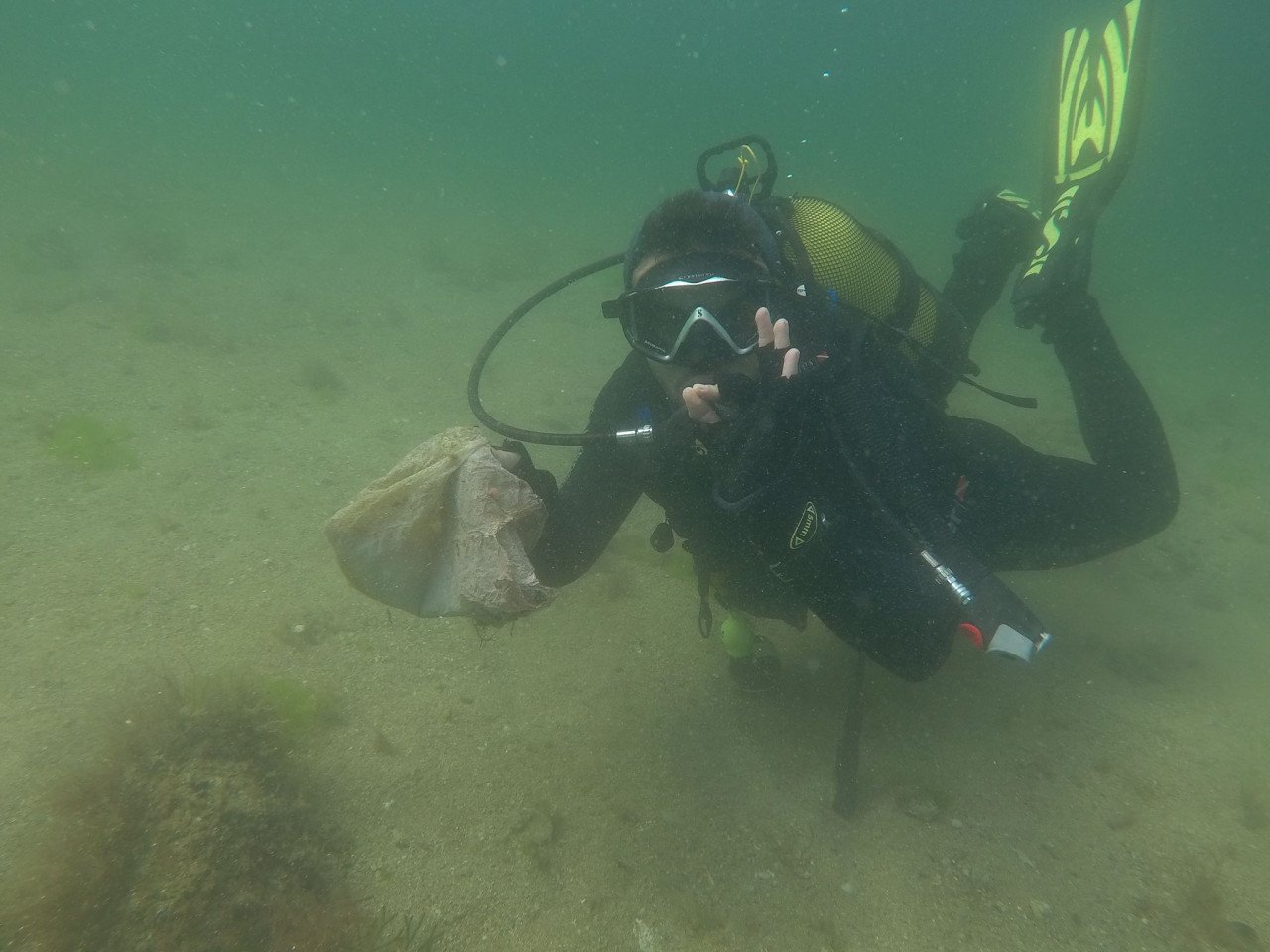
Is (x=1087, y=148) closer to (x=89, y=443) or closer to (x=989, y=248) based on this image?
(x=989, y=248)

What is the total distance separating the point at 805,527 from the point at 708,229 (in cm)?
168

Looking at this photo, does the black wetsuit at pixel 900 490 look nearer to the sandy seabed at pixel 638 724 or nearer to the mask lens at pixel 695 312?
the mask lens at pixel 695 312

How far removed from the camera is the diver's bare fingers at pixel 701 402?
9.02 feet

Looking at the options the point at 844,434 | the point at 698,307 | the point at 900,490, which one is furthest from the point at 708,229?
the point at 900,490

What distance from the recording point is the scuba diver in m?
2.70

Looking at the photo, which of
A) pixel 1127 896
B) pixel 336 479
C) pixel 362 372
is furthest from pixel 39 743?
pixel 362 372

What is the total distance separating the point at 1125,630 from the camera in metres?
5.29

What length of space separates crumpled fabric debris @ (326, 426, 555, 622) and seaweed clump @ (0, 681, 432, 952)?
1.62 m

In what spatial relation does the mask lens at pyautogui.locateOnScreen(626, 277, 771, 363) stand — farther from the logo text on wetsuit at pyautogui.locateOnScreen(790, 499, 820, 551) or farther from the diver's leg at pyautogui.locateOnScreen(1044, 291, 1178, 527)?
the diver's leg at pyautogui.locateOnScreen(1044, 291, 1178, 527)

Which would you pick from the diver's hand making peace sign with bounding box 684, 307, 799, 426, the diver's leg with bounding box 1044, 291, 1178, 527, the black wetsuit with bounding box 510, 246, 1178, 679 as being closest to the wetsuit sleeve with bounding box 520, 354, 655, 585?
the black wetsuit with bounding box 510, 246, 1178, 679

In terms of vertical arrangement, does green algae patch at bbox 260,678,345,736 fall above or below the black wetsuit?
below

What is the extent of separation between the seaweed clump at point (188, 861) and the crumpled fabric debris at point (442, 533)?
1.62 meters

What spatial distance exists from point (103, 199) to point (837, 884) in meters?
23.9

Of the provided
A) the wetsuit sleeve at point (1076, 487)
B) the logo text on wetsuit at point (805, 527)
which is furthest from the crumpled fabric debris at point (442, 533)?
the wetsuit sleeve at point (1076, 487)
